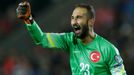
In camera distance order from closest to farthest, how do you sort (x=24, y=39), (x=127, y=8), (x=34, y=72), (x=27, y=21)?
(x=27, y=21) → (x=34, y=72) → (x=127, y=8) → (x=24, y=39)

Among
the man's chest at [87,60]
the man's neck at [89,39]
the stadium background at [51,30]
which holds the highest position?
the man's neck at [89,39]

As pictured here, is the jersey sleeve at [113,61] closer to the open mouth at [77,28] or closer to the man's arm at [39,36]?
the open mouth at [77,28]

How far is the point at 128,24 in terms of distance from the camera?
14.4 metres

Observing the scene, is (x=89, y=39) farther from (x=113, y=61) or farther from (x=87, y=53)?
(x=113, y=61)

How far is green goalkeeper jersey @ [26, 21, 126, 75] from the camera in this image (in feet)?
28.8

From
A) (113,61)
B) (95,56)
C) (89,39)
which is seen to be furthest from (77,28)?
(113,61)

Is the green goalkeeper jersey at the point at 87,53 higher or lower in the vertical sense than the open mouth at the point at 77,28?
lower

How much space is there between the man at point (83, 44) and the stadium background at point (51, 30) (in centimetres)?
454

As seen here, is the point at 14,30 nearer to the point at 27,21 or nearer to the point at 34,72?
the point at 34,72

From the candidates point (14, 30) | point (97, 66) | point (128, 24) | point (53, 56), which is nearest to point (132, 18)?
point (128, 24)

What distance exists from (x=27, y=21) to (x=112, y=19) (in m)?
5.93

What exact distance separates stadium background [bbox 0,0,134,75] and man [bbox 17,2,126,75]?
454 centimetres

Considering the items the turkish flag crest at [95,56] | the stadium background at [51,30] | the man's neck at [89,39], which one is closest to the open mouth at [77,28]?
the man's neck at [89,39]

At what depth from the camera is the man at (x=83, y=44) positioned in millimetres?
8773
